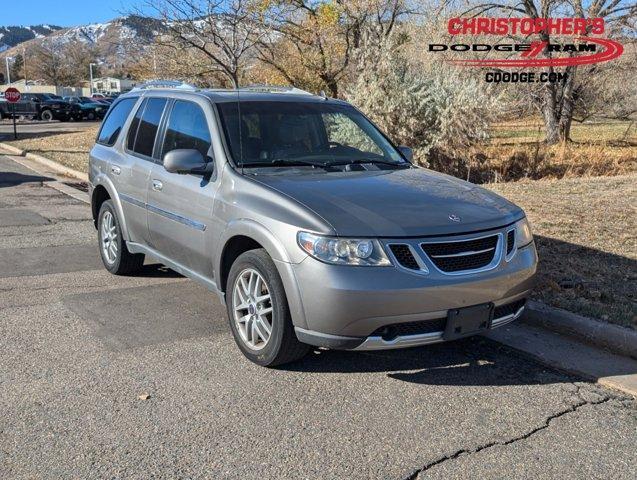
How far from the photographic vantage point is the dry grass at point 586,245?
17.6 feet

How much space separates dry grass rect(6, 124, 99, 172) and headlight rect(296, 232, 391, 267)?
40.1 feet

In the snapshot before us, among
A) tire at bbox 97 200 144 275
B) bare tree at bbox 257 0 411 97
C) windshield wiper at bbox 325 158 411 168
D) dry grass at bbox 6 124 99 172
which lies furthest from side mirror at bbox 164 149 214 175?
bare tree at bbox 257 0 411 97

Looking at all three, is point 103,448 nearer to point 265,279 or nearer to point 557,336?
point 265,279

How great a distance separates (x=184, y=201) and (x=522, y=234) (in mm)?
2477

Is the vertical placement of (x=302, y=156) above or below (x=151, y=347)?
above

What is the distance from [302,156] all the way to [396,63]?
10175 millimetres

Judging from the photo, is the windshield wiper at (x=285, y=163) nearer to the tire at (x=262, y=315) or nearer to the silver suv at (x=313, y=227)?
the silver suv at (x=313, y=227)

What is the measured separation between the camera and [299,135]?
16.8 feet

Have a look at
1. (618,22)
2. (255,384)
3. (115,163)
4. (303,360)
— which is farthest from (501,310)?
(618,22)

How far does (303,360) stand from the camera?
4.41m

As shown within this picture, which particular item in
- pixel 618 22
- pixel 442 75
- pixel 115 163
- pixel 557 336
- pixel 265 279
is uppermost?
pixel 618 22

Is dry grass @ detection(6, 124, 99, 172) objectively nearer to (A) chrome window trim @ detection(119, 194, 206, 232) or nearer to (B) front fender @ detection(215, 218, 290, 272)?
(A) chrome window trim @ detection(119, 194, 206, 232)

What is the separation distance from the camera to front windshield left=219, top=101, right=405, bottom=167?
483 cm

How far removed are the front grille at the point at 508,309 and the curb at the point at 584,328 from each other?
2.44 feet
